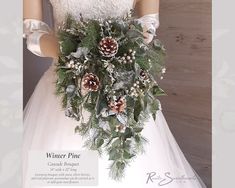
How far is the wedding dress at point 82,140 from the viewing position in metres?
0.67

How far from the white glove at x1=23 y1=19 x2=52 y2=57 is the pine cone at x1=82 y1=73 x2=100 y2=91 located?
202 mm

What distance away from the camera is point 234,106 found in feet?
1.91

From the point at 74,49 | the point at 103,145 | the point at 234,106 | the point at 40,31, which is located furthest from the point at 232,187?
the point at 40,31

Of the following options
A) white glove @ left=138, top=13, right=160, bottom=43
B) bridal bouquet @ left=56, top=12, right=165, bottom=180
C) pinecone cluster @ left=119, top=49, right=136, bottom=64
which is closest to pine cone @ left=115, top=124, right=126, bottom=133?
bridal bouquet @ left=56, top=12, right=165, bottom=180

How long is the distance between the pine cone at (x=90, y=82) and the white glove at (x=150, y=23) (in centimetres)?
21

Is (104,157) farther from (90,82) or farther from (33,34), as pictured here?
(33,34)

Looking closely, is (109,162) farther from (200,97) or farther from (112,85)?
(200,97)

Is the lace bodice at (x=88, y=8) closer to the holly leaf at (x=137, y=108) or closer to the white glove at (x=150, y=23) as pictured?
the white glove at (x=150, y=23)

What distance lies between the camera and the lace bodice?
2.50 feet

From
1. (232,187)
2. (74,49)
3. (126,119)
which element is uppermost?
(74,49)

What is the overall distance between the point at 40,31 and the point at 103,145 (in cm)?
31

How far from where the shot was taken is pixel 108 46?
23.5 inches

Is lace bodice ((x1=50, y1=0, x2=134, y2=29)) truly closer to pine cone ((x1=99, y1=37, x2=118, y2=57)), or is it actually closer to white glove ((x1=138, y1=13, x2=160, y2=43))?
white glove ((x1=138, y1=13, x2=160, y2=43))

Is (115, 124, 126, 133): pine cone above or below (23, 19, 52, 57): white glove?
below
